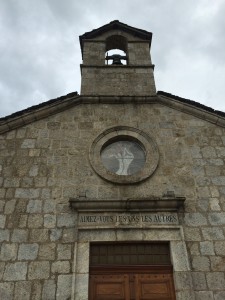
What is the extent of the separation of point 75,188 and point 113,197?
78 centimetres

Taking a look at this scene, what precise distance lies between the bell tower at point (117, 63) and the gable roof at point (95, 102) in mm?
268

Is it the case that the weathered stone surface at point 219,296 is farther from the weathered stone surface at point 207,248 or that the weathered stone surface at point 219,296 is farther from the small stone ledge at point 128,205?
the small stone ledge at point 128,205

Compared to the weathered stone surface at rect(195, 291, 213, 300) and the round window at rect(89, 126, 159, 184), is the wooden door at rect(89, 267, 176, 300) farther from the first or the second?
the round window at rect(89, 126, 159, 184)

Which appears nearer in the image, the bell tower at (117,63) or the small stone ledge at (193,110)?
the small stone ledge at (193,110)

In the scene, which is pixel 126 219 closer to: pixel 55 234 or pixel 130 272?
pixel 130 272

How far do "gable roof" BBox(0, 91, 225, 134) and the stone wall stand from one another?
0.13 m

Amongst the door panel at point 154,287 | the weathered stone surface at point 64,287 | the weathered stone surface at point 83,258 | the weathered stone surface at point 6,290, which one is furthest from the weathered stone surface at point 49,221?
the door panel at point 154,287

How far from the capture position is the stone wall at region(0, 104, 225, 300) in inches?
248

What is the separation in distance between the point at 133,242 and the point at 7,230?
2.30 m

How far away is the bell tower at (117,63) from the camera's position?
9430mm

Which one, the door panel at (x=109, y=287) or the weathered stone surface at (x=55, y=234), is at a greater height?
the weathered stone surface at (x=55, y=234)

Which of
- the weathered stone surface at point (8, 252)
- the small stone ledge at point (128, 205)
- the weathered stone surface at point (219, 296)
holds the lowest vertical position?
the weathered stone surface at point (219, 296)

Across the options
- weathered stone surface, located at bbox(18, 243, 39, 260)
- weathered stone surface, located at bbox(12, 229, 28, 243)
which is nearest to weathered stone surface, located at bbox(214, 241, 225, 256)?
weathered stone surface, located at bbox(18, 243, 39, 260)

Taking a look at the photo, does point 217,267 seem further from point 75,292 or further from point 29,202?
point 29,202
